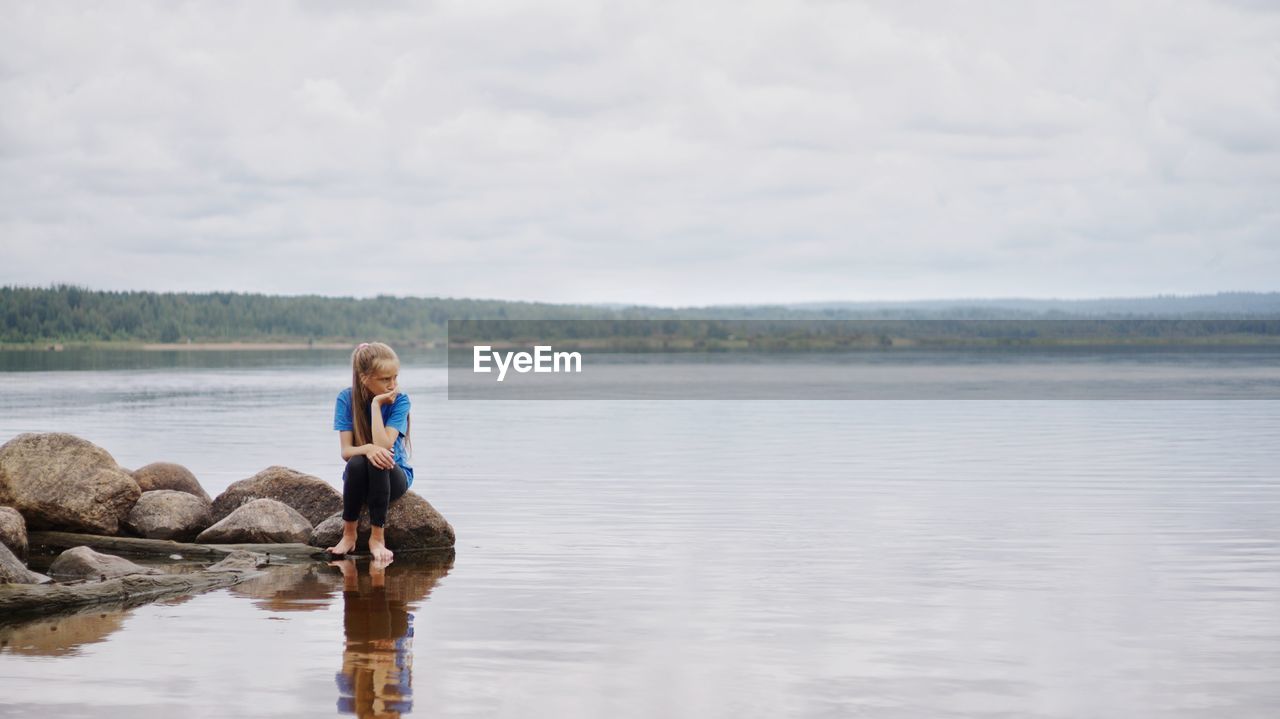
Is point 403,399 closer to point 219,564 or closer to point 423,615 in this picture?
point 219,564

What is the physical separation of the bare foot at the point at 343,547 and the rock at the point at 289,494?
1.55 meters

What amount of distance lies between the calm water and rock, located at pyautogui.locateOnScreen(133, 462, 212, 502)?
319 cm

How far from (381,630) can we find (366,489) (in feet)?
10.7

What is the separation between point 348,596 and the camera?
11648 millimetres

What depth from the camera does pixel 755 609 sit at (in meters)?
11.2

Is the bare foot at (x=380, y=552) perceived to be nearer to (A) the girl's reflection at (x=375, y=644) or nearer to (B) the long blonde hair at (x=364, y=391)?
(A) the girl's reflection at (x=375, y=644)

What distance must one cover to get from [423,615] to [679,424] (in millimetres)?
27673

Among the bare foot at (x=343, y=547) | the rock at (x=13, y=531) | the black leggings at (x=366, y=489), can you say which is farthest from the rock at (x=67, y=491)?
the black leggings at (x=366, y=489)

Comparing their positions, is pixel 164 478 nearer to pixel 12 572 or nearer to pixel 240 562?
pixel 240 562

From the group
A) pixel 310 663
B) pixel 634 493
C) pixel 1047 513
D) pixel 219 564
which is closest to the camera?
pixel 310 663

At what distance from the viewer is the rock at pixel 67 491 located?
48.0 feet

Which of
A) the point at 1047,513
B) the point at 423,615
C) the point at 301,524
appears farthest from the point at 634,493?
the point at 423,615

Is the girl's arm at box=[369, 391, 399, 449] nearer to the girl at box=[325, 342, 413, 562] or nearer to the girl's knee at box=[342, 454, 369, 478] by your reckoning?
the girl at box=[325, 342, 413, 562]

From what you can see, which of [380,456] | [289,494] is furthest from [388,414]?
[289,494]
